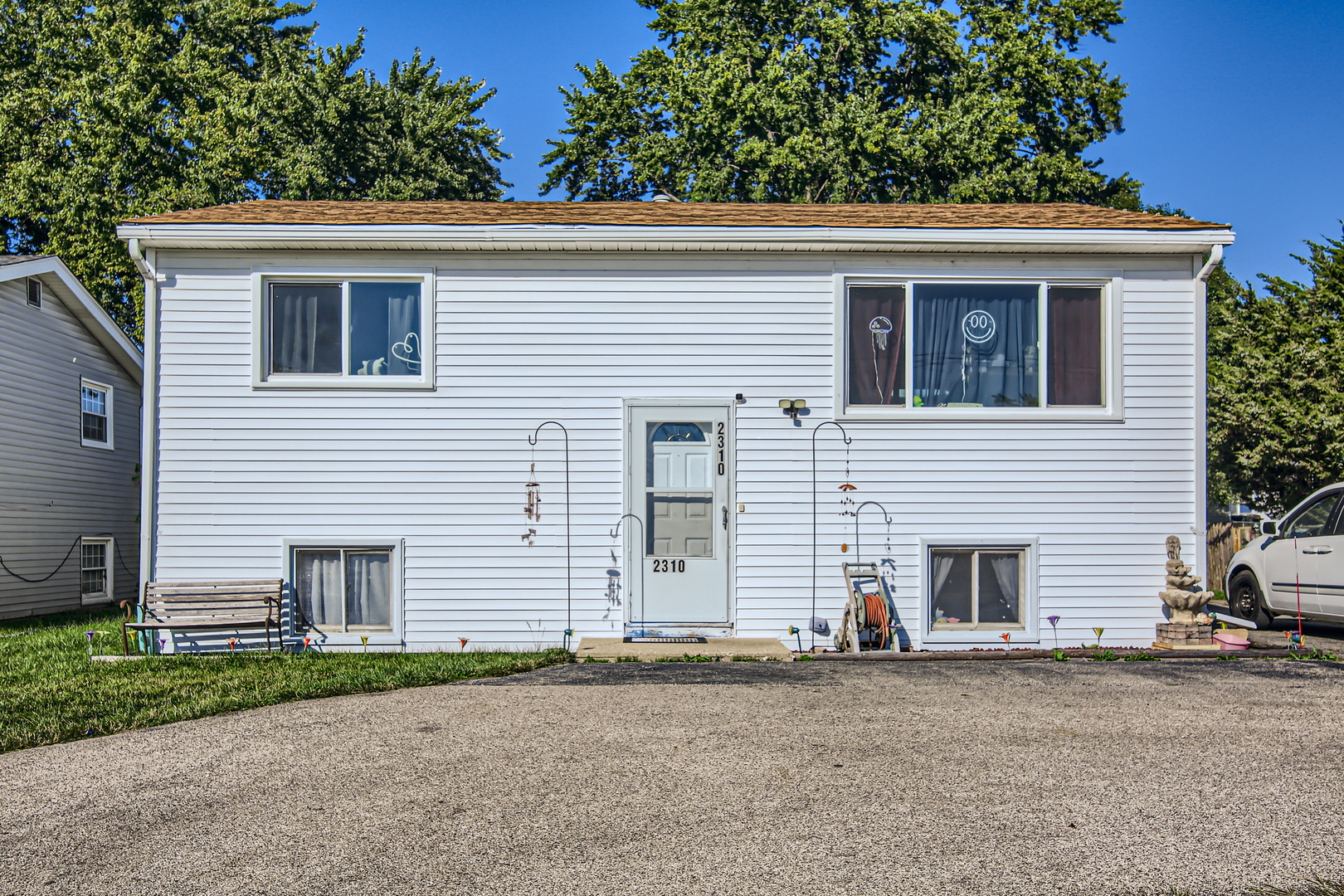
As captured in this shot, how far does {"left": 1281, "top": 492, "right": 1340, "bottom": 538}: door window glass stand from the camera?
1173cm

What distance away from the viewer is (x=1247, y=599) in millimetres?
12812

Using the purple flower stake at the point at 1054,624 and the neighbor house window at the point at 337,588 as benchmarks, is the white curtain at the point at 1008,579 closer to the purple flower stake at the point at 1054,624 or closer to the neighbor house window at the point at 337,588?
the purple flower stake at the point at 1054,624

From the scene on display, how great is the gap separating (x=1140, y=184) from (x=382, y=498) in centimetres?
2332

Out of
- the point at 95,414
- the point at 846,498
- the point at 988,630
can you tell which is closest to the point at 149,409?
the point at 846,498

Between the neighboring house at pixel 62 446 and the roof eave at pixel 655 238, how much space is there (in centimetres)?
677

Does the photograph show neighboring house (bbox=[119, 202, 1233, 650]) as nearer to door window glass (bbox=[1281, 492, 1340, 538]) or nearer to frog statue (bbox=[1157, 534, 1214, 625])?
frog statue (bbox=[1157, 534, 1214, 625])

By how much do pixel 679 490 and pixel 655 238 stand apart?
2.49m

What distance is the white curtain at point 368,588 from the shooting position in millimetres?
9961

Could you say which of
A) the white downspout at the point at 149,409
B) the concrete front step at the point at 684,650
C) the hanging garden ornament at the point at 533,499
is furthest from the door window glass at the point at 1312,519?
the white downspout at the point at 149,409

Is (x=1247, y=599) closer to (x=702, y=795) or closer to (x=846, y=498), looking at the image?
(x=846, y=498)

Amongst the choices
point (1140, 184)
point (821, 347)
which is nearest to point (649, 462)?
point (821, 347)

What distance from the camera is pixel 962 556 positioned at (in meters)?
10.1

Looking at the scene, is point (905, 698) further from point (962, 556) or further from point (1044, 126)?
point (1044, 126)

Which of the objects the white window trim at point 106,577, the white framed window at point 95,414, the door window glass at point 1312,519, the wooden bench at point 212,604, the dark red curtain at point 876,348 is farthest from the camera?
the white framed window at point 95,414
